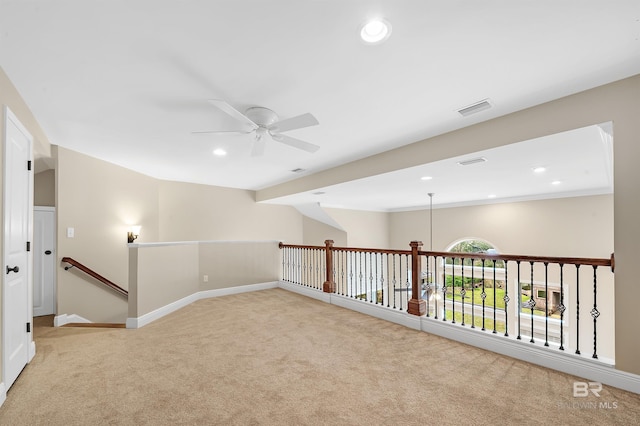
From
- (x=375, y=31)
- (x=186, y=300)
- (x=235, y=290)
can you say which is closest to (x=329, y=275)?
(x=235, y=290)

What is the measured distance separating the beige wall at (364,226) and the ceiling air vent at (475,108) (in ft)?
17.7

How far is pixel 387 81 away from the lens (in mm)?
2248

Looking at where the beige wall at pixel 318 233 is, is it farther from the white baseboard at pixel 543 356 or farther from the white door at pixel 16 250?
the white door at pixel 16 250

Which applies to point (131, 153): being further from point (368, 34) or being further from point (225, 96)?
point (368, 34)

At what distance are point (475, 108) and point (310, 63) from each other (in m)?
1.75

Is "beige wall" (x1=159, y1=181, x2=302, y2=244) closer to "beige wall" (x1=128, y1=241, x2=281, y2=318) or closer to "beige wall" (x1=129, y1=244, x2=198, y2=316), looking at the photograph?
"beige wall" (x1=128, y1=241, x2=281, y2=318)

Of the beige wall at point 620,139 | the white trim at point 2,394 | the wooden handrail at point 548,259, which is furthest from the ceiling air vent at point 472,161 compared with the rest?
the white trim at point 2,394

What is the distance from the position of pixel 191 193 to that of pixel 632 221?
6.76 meters

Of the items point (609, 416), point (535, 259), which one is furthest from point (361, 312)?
point (609, 416)

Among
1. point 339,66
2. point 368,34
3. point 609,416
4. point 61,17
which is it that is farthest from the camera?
point 339,66

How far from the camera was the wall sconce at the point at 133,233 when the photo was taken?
15.6 ft

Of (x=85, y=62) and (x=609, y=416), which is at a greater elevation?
(x=85, y=62)

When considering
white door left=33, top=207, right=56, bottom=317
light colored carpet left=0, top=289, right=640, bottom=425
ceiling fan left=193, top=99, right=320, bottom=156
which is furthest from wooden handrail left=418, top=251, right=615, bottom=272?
white door left=33, top=207, right=56, bottom=317

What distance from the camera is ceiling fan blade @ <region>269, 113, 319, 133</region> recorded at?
233 cm
